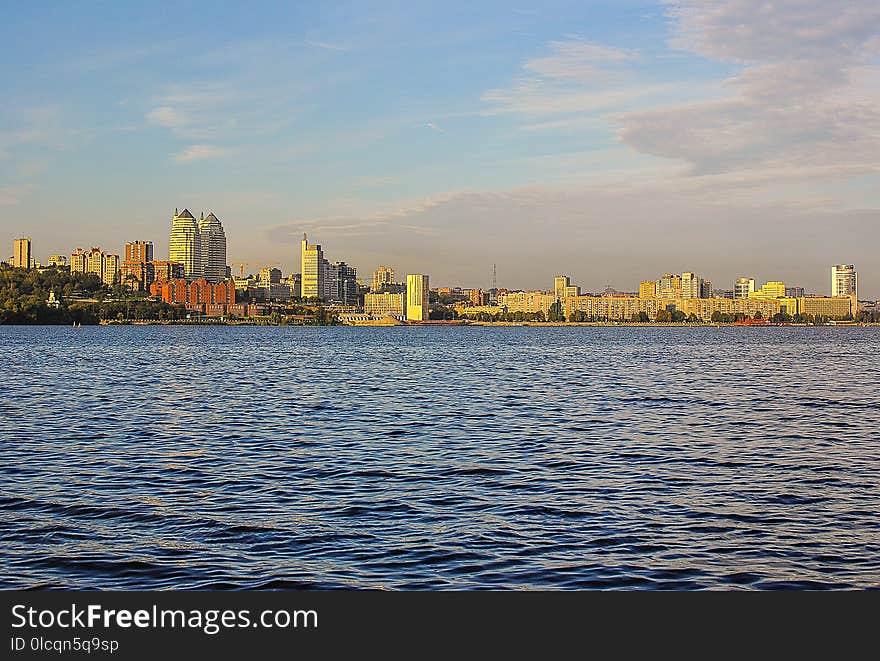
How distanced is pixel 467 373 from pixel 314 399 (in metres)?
24.1

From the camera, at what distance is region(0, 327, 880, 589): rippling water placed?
1326 cm

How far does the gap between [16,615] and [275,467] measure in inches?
504

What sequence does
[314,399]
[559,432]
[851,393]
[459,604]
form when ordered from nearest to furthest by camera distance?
[459,604]
[559,432]
[314,399]
[851,393]

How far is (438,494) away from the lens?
1867cm

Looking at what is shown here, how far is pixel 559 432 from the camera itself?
95.0 ft

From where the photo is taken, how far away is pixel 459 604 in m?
9.84

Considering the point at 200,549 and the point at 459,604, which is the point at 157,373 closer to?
the point at 200,549

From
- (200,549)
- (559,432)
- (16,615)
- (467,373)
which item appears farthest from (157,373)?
(16,615)

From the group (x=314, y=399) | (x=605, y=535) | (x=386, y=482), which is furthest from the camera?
(x=314, y=399)

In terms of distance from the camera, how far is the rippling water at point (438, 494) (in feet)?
43.5

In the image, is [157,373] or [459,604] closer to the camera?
[459,604]

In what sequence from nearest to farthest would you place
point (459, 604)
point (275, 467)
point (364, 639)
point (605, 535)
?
point (364, 639)
point (459, 604)
point (605, 535)
point (275, 467)

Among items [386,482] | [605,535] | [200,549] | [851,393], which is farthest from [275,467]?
[851,393]

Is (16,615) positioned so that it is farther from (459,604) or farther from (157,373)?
(157,373)
